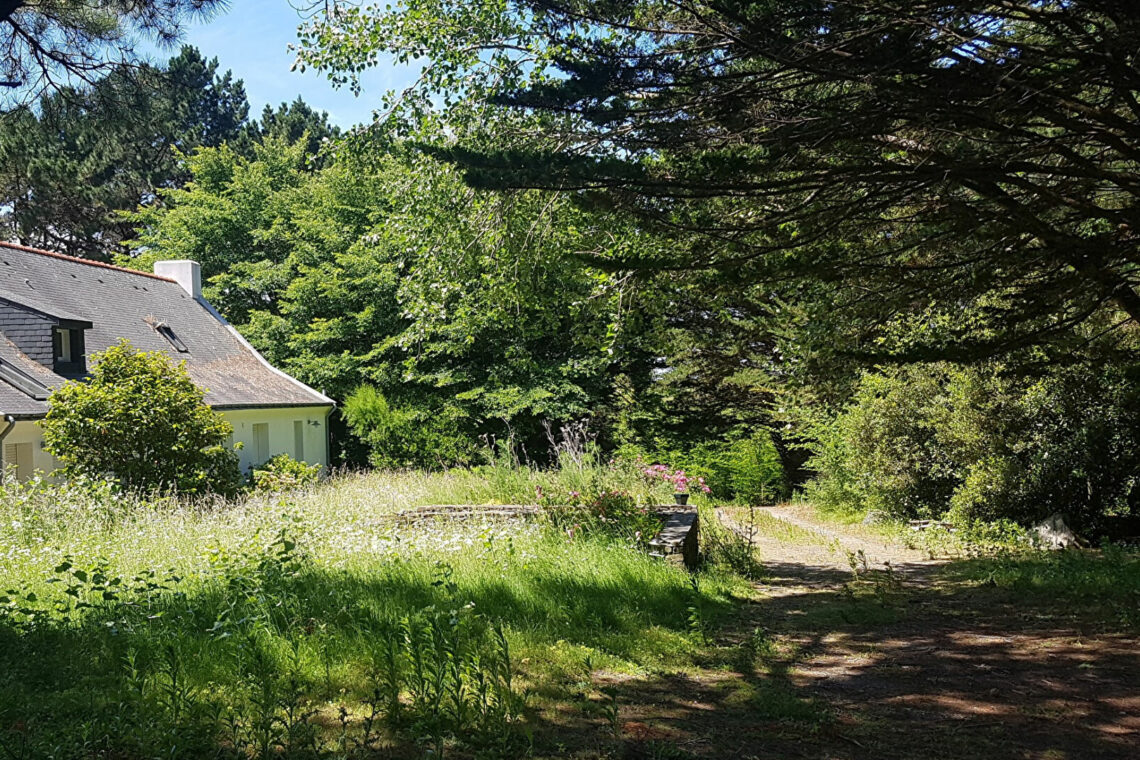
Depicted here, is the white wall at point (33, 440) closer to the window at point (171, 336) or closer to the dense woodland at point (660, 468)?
the dense woodland at point (660, 468)

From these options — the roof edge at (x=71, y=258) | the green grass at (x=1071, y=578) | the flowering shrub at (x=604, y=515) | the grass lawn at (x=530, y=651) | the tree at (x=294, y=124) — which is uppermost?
the tree at (x=294, y=124)

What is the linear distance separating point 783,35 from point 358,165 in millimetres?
6601

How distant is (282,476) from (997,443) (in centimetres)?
1229

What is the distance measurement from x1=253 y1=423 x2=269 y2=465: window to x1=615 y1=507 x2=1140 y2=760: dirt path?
16713mm

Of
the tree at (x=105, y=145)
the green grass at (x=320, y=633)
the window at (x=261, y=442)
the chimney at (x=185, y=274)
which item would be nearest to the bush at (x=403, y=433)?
the window at (x=261, y=442)

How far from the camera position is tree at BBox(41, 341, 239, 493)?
523 inches

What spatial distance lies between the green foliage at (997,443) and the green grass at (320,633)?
5.28 meters

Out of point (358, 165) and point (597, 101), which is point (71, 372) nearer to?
point (358, 165)

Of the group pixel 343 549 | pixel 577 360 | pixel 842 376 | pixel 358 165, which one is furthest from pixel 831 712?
pixel 577 360

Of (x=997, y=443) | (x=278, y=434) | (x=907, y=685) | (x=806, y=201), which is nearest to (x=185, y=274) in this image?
(x=278, y=434)

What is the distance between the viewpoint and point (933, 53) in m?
A: 5.04

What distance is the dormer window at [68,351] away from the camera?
17.0 m

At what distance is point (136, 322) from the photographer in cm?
2094

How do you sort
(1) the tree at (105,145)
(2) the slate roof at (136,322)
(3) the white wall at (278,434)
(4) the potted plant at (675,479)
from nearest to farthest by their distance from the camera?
(1) the tree at (105,145) < (4) the potted plant at (675,479) < (3) the white wall at (278,434) < (2) the slate roof at (136,322)
